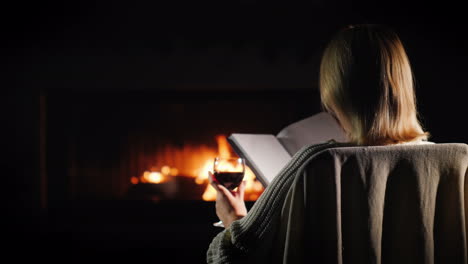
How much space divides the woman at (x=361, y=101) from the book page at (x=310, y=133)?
0.26 meters

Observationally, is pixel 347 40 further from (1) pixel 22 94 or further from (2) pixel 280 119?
(1) pixel 22 94

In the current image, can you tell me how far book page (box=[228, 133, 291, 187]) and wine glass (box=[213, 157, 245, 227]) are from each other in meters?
0.03

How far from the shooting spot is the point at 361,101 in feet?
2.36

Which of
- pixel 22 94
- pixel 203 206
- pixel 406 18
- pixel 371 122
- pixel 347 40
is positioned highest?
pixel 406 18

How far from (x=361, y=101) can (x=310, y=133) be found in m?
0.31

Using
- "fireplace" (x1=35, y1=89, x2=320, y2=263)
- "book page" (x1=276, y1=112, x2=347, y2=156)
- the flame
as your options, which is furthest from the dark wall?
"book page" (x1=276, y1=112, x2=347, y2=156)

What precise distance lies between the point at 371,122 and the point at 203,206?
2.25 metres

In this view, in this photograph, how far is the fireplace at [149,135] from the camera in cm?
290

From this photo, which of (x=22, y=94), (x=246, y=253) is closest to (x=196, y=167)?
(x=22, y=94)

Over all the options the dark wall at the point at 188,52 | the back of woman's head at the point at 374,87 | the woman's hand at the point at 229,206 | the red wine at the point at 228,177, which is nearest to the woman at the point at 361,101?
the back of woman's head at the point at 374,87

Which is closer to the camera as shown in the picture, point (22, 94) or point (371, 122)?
point (371, 122)

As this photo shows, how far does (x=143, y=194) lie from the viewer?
2.92 m

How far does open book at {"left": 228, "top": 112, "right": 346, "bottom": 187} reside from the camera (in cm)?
95

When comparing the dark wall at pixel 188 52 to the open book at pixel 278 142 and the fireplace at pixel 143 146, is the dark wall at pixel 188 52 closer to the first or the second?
the fireplace at pixel 143 146
